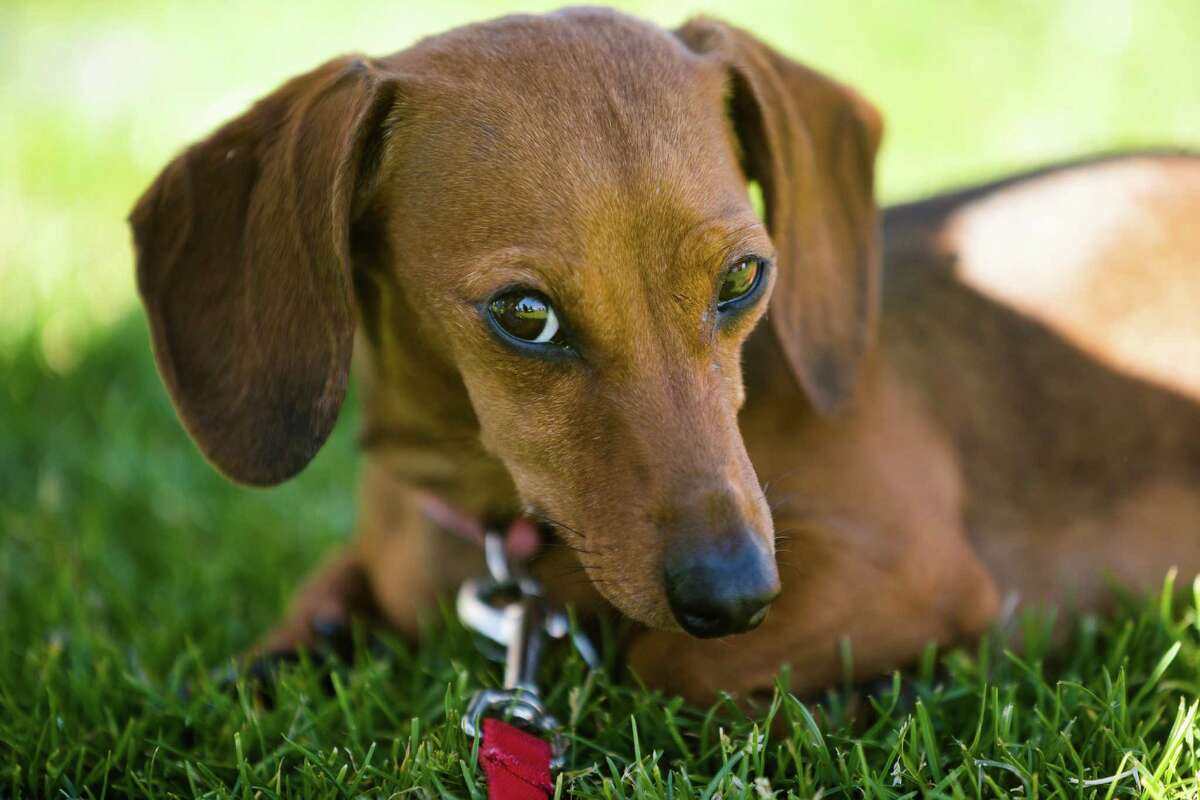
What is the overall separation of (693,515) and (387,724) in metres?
0.87

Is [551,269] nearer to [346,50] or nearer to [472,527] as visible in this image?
[472,527]

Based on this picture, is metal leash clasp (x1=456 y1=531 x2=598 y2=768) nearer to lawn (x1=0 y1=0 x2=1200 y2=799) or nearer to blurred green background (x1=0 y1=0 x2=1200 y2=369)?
lawn (x1=0 y1=0 x2=1200 y2=799)

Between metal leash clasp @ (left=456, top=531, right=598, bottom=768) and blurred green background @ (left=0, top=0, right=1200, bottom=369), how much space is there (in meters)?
2.39

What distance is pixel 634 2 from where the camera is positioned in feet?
23.7

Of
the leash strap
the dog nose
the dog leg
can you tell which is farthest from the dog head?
the dog leg

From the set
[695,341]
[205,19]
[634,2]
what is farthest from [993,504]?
[205,19]

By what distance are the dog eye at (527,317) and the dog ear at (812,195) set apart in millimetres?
556

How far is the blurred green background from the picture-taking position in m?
5.16

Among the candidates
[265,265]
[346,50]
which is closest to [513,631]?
[265,265]

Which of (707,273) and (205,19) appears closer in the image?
(707,273)

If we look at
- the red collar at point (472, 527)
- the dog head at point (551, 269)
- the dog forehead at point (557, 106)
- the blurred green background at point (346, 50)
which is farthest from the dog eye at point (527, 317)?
the blurred green background at point (346, 50)

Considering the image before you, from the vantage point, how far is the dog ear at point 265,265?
2262mm

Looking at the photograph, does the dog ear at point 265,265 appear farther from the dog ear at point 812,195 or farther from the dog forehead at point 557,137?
the dog ear at point 812,195

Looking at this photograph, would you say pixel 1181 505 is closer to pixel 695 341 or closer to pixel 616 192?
pixel 695 341
